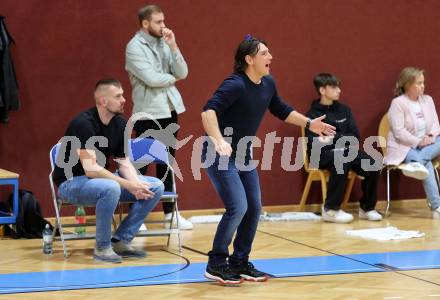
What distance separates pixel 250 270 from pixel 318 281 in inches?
16.7

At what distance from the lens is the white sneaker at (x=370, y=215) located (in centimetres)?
792

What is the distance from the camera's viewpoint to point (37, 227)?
6.93 meters

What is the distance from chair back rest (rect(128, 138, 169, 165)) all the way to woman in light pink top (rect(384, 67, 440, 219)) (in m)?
2.71

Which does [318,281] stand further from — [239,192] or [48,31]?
[48,31]

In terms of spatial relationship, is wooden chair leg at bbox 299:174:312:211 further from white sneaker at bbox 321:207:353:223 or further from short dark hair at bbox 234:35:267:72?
short dark hair at bbox 234:35:267:72

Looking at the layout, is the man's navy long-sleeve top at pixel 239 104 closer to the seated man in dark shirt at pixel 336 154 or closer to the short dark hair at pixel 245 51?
the short dark hair at pixel 245 51

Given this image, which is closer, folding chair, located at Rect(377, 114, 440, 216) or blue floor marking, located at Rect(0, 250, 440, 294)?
blue floor marking, located at Rect(0, 250, 440, 294)

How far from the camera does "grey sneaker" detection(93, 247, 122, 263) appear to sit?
580cm

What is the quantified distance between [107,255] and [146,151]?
102 centimetres

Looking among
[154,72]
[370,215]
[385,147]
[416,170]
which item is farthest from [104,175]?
[385,147]

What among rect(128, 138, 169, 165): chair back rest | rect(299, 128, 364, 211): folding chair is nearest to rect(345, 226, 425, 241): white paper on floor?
rect(299, 128, 364, 211): folding chair

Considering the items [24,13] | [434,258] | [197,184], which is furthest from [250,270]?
[24,13]

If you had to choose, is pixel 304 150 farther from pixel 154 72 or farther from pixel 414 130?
pixel 154 72

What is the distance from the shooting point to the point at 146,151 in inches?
256
